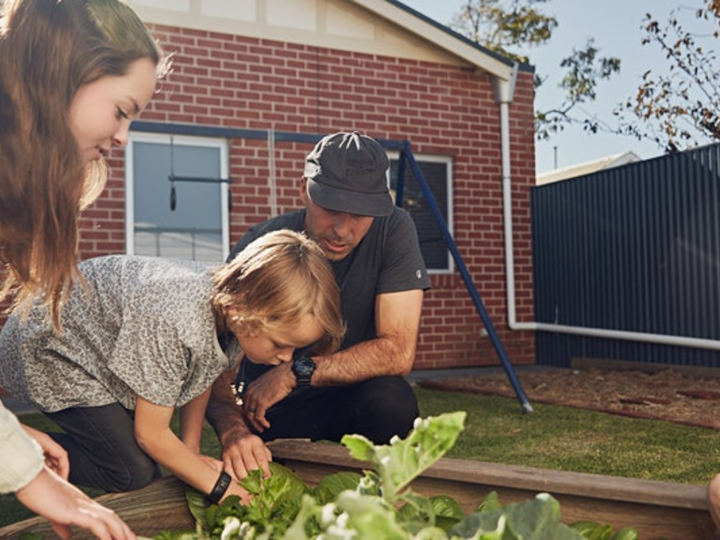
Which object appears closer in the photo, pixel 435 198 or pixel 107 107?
pixel 107 107

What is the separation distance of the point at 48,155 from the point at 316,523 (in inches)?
29.8

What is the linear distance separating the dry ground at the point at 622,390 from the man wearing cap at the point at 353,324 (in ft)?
9.27

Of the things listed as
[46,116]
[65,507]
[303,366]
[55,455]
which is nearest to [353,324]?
[303,366]

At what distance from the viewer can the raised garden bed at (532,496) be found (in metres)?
1.30

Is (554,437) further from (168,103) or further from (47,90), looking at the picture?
(168,103)

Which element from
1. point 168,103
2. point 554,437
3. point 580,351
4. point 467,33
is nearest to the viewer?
point 554,437

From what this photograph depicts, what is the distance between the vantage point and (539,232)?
902 cm

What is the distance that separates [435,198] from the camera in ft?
27.8

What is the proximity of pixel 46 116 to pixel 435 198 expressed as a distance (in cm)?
725

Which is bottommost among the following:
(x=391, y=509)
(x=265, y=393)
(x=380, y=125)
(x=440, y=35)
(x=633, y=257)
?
(x=265, y=393)

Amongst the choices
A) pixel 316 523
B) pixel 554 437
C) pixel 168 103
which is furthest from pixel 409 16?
pixel 316 523

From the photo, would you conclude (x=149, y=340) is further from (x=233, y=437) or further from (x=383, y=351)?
(x=383, y=351)

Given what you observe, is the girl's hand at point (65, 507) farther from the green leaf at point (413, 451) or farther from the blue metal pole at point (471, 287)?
the blue metal pole at point (471, 287)

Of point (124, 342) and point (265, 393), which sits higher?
point (124, 342)
